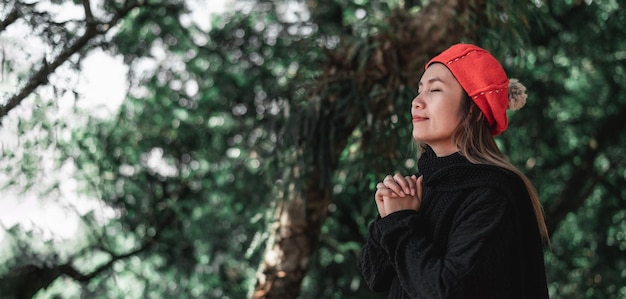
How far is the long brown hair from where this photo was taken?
55.6 inches

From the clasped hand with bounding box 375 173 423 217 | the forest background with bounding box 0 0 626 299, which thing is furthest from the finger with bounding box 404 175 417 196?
the forest background with bounding box 0 0 626 299

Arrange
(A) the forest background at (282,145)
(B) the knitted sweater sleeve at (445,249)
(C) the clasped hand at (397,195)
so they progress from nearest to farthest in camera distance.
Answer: (B) the knitted sweater sleeve at (445,249) < (C) the clasped hand at (397,195) < (A) the forest background at (282,145)

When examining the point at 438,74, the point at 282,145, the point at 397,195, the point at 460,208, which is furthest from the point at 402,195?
the point at 282,145

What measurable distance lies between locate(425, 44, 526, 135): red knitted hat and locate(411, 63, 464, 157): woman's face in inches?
0.7

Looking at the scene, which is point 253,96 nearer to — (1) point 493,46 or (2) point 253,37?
(2) point 253,37

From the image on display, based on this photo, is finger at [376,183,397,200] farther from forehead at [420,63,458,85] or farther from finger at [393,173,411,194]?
forehead at [420,63,458,85]

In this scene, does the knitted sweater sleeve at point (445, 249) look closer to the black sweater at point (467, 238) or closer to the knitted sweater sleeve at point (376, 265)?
the black sweater at point (467, 238)

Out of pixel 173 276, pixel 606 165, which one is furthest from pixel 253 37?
pixel 606 165

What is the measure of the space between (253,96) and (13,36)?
172 cm

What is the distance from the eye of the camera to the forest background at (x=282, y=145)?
3.00 meters

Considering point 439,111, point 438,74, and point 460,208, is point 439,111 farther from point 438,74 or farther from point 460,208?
point 460,208

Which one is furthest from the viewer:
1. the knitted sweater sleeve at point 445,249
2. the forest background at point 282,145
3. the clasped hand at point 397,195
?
the forest background at point 282,145

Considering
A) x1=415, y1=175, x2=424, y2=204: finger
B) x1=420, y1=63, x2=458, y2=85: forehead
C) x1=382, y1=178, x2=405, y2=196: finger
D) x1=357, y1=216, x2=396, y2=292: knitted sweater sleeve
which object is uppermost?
x1=420, y1=63, x2=458, y2=85: forehead

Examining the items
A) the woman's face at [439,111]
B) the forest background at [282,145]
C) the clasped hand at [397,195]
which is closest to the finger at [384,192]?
the clasped hand at [397,195]
